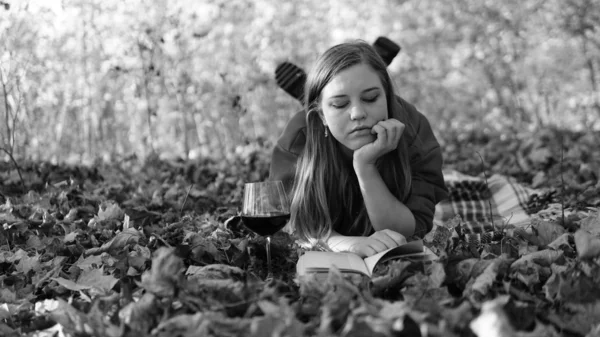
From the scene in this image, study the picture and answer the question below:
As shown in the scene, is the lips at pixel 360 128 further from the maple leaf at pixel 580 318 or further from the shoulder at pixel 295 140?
the maple leaf at pixel 580 318

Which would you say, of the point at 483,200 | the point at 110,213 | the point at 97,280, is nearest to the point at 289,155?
the point at 110,213

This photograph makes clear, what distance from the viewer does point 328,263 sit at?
1.75 metres

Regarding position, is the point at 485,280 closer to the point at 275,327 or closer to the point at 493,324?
the point at 493,324

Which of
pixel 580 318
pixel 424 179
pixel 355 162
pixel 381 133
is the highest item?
pixel 381 133

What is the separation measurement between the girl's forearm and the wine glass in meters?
0.51

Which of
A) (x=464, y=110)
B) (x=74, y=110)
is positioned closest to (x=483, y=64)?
(x=464, y=110)

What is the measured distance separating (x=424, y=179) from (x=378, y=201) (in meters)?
0.44

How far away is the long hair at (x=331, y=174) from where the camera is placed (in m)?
2.43

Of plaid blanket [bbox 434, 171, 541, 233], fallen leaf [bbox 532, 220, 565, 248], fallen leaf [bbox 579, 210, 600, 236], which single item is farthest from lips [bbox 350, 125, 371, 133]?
plaid blanket [bbox 434, 171, 541, 233]

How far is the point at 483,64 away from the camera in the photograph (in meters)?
9.13

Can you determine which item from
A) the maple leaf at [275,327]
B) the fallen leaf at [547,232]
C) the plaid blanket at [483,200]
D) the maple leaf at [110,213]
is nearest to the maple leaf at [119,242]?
the maple leaf at [110,213]

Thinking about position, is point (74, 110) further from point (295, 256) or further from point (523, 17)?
point (523, 17)

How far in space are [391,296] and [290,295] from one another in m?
0.26

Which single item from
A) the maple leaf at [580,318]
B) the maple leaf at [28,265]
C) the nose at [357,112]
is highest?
the nose at [357,112]
